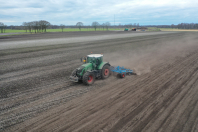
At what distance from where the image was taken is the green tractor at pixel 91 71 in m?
10.3

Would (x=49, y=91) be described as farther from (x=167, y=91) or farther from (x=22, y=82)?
(x=167, y=91)

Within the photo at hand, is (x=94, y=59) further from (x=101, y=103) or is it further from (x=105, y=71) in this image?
(x=101, y=103)

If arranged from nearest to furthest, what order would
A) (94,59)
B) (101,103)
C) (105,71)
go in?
(101,103) → (94,59) → (105,71)

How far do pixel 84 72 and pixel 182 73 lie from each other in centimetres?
857

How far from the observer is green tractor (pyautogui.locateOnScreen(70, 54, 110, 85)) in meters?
10.3

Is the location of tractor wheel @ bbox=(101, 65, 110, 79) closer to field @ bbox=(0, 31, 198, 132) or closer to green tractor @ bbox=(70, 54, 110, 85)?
green tractor @ bbox=(70, 54, 110, 85)

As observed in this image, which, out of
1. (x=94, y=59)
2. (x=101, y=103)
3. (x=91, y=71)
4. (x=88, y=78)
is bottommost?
(x=101, y=103)

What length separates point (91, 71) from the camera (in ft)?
34.1

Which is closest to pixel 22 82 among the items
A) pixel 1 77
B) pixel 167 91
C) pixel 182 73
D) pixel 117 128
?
pixel 1 77

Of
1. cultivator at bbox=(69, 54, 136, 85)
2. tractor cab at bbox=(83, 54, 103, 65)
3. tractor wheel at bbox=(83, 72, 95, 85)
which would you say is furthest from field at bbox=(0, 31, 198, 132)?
tractor cab at bbox=(83, 54, 103, 65)

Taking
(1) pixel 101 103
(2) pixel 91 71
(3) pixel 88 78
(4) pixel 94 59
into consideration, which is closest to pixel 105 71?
(4) pixel 94 59

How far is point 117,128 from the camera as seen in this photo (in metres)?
6.17

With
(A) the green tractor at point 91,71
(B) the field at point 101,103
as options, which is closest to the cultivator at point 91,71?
(A) the green tractor at point 91,71

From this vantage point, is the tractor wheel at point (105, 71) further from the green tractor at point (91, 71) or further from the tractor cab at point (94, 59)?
the tractor cab at point (94, 59)
